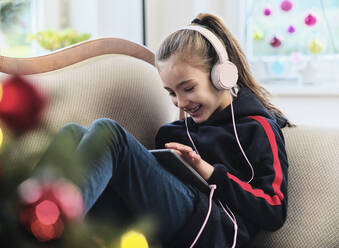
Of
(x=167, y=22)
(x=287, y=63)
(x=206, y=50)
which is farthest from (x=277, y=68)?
(x=206, y=50)

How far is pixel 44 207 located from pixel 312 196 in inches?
35.6

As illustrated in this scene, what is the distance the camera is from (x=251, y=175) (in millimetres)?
1058

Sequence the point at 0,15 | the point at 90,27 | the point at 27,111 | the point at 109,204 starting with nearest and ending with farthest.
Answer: the point at 27,111 → the point at 0,15 → the point at 109,204 → the point at 90,27

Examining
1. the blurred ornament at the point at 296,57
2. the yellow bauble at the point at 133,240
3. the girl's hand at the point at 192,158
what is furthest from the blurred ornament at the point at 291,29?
the yellow bauble at the point at 133,240

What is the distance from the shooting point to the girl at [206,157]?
2.80ft

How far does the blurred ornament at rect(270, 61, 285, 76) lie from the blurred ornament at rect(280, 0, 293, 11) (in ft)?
0.89

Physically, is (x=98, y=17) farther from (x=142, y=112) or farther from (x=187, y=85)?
(x=187, y=85)

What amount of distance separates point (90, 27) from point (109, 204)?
4.66 feet

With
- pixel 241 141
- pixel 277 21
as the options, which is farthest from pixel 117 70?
pixel 277 21

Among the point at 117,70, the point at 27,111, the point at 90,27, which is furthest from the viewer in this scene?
the point at 90,27

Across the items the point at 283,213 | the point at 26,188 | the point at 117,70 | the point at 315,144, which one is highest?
the point at 26,188

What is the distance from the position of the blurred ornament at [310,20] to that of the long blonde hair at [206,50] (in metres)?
1.07

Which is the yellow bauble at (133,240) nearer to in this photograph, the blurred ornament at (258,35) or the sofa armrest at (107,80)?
the sofa armrest at (107,80)

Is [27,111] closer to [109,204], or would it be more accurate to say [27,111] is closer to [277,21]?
[109,204]
